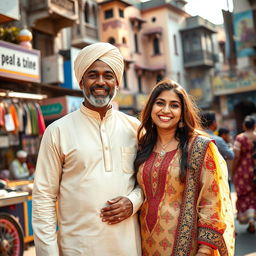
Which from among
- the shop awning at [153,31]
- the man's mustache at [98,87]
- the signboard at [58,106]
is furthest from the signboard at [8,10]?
the shop awning at [153,31]

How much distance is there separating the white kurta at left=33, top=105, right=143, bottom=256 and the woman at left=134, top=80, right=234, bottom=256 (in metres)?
0.14

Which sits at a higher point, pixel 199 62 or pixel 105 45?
pixel 199 62

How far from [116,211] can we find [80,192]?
0.79 feet

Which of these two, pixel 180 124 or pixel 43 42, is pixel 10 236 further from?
pixel 43 42

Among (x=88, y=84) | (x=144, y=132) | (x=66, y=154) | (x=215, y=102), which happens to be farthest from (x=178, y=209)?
(x=215, y=102)

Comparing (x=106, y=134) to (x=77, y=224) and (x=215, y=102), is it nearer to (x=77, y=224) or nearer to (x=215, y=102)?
(x=77, y=224)

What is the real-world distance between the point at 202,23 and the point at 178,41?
8.62 ft

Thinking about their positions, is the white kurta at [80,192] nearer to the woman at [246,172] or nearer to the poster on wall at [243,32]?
the woman at [246,172]

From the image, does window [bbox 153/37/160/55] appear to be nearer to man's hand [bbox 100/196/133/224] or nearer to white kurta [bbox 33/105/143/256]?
white kurta [bbox 33/105/143/256]

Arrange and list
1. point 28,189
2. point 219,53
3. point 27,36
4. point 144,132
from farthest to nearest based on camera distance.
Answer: point 219,53
point 27,36
point 28,189
point 144,132

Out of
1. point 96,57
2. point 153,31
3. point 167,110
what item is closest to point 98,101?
point 96,57

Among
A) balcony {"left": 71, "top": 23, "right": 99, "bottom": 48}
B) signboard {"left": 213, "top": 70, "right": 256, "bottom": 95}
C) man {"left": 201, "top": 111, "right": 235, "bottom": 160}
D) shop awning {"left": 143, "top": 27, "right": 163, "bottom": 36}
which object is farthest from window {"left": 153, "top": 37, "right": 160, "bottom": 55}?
man {"left": 201, "top": 111, "right": 235, "bottom": 160}

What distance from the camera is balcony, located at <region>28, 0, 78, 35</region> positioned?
12172 millimetres

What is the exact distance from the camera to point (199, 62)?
30.1m
